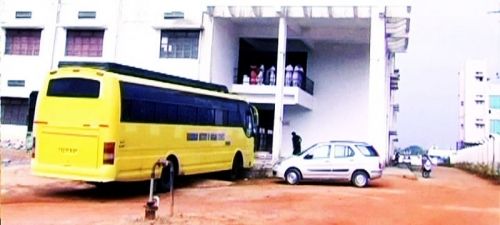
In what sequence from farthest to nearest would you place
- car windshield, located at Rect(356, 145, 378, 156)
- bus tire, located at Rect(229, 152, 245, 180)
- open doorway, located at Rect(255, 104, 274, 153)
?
open doorway, located at Rect(255, 104, 274, 153) < bus tire, located at Rect(229, 152, 245, 180) < car windshield, located at Rect(356, 145, 378, 156)

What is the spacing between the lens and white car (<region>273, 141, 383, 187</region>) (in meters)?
16.0

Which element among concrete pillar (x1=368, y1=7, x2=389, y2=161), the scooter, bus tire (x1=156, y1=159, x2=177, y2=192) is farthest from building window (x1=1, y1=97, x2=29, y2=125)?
the scooter

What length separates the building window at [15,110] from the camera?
23953mm

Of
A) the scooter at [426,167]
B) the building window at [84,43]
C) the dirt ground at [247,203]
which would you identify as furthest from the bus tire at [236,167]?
the building window at [84,43]

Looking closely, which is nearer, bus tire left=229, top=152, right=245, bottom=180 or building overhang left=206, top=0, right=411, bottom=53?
bus tire left=229, top=152, right=245, bottom=180

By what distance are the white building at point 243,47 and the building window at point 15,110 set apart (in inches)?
1.7

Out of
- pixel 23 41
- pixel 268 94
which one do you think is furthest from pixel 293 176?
pixel 23 41

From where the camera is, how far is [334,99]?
25.5 metres

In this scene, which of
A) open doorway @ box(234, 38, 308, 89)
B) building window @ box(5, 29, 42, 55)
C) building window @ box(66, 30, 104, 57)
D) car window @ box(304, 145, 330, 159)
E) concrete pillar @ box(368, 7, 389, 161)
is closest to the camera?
car window @ box(304, 145, 330, 159)

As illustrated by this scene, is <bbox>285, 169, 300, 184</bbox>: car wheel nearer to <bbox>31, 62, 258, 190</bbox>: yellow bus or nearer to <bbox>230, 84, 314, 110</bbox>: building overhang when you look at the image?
<bbox>31, 62, 258, 190</bbox>: yellow bus

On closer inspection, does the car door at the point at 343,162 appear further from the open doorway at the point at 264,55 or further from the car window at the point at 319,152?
the open doorway at the point at 264,55

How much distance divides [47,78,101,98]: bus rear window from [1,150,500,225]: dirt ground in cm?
221

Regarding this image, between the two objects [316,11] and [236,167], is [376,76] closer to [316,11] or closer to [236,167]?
[316,11]

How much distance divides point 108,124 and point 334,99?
52.1 feet
